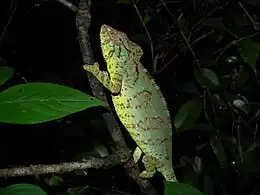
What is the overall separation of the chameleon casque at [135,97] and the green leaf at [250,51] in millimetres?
626

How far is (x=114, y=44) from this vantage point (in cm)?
102

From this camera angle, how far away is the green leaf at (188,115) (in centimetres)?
150

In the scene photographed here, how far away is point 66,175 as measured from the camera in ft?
4.66

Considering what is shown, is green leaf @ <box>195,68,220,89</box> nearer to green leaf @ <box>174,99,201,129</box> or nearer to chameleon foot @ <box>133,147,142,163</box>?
green leaf @ <box>174,99,201,129</box>

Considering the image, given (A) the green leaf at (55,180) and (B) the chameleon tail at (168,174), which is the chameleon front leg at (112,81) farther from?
(A) the green leaf at (55,180)

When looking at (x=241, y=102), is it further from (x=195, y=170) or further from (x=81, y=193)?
(x=81, y=193)

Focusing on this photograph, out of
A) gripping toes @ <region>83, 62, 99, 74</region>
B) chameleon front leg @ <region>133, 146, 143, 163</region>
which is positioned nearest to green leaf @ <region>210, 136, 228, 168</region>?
chameleon front leg @ <region>133, 146, 143, 163</region>

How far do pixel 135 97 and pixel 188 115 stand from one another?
0.52 meters

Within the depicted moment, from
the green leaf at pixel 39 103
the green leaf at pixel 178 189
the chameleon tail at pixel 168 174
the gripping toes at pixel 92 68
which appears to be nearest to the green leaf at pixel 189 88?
the chameleon tail at pixel 168 174

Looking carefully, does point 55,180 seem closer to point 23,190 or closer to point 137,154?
point 137,154

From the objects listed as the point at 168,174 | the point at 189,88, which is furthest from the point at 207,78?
the point at 168,174

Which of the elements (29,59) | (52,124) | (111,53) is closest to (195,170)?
(52,124)

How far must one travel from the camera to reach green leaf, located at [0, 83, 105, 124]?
0.53 m

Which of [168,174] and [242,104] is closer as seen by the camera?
[168,174]
